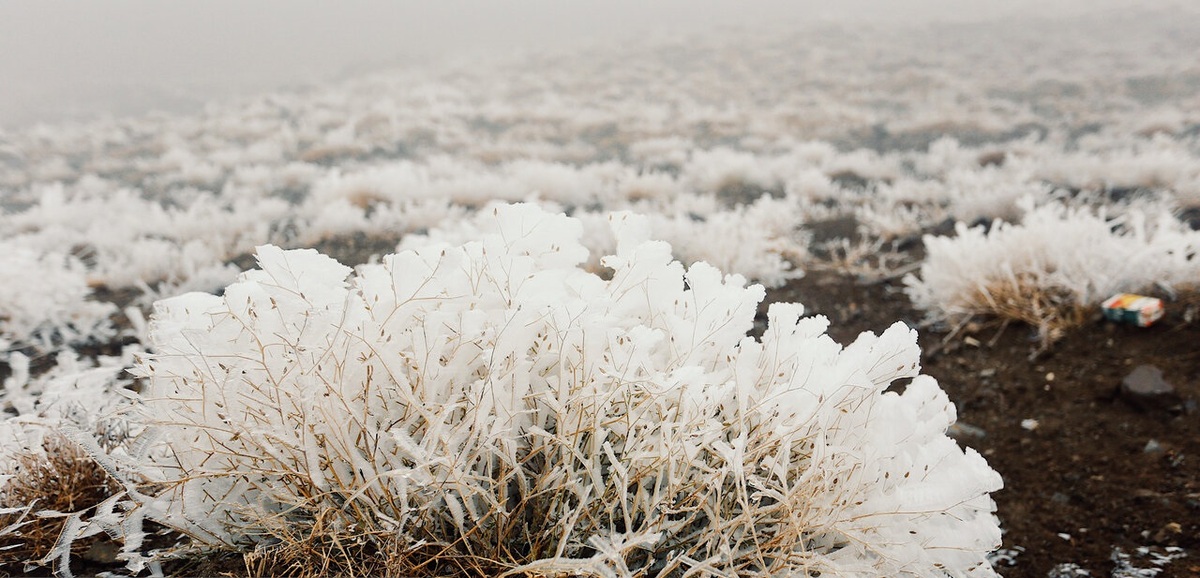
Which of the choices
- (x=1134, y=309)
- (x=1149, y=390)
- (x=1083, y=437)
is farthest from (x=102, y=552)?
(x=1134, y=309)

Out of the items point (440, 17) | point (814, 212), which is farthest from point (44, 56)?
point (814, 212)

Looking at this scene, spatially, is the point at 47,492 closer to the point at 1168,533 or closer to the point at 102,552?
the point at 102,552

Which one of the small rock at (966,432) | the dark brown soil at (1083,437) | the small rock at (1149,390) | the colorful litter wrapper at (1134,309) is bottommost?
the small rock at (966,432)

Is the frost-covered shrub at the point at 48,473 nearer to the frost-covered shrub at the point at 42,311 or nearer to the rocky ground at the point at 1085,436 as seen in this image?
the rocky ground at the point at 1085,436

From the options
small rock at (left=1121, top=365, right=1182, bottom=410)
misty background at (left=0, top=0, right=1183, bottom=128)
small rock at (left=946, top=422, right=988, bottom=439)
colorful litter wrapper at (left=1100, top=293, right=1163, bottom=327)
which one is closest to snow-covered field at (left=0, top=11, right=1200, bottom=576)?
colorful litter wrapper at (left=1100, top=293, right=1163, bottom=327)

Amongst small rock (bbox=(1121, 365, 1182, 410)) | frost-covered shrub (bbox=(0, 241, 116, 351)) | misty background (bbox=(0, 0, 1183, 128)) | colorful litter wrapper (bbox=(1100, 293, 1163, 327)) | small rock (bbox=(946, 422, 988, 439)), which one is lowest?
small rock (bbox=(946, 422, 988, 439))

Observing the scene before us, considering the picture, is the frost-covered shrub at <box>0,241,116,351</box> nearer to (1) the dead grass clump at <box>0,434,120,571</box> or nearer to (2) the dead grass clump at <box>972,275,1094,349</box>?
(1) the dead grass clump at <box>0,434,120,571</box>

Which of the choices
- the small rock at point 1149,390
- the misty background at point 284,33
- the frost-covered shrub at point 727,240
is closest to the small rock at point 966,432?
the small rock at point 1149,390
